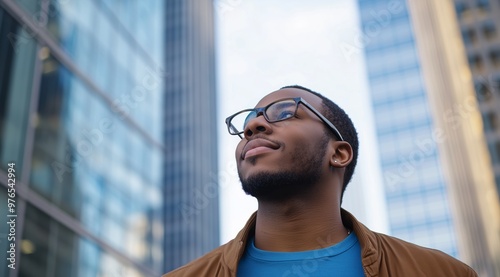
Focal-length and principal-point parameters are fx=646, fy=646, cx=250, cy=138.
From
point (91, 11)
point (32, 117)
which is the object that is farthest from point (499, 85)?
point (32, 117)

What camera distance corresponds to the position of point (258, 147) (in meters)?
3.57

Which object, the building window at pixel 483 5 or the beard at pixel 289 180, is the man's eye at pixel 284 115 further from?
the building window at pixel 483 5

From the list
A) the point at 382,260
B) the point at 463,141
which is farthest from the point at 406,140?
the point at 382,260

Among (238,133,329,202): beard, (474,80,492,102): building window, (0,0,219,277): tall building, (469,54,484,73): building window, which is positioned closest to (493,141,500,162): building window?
(474,80,492,102): building window

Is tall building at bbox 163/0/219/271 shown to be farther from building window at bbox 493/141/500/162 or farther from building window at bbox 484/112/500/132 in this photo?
building window at bbox 493/141/500/162

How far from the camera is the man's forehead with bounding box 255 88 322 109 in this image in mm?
3941

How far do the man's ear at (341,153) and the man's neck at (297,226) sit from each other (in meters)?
0.29

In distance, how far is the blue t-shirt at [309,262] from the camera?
3297 mm

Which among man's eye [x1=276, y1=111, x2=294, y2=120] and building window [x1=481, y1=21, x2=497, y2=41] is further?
building window [x1=481, y1=21, x2=497, y2=41]

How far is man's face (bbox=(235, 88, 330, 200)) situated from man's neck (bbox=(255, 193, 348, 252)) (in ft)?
0.33

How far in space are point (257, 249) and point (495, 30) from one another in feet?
197

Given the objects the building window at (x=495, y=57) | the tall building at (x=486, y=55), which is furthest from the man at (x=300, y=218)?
the building window at (x=495, y=57)

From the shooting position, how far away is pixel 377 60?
376 ft

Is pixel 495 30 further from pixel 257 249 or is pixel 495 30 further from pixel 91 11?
pixel 257 249
